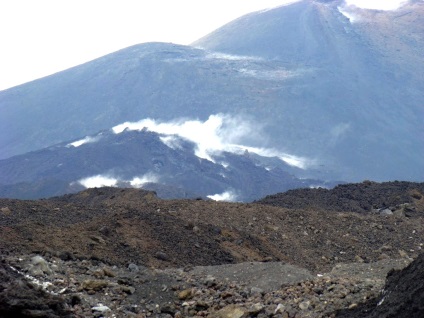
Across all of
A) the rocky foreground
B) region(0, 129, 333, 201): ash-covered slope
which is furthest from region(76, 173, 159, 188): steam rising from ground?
the rocky foreground

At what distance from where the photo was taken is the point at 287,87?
2355 inches

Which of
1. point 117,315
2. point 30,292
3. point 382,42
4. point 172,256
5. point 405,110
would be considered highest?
point 30,292

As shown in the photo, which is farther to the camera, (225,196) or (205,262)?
(225,196)

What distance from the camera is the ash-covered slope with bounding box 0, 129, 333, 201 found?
1714 inches

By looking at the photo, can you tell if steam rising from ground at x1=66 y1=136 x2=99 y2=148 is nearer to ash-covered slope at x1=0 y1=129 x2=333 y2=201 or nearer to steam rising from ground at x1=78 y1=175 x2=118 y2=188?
ash-covered slope at x1=0 y1=129 x2=333 y2=201

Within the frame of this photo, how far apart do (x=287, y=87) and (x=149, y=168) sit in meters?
18.4

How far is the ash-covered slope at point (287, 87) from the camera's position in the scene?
5577 cm

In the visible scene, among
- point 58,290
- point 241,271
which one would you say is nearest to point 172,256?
point 241,271

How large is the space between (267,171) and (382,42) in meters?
27.7

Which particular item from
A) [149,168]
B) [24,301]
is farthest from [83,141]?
[24,301]

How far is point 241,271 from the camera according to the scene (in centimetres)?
954

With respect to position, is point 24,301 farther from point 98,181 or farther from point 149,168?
point 149,168

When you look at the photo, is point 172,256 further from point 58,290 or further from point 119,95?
point 119,95

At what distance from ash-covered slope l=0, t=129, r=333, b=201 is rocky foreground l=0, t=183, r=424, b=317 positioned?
85.5 feet
